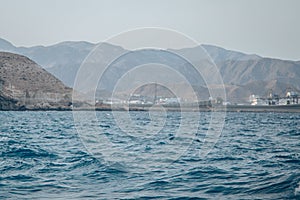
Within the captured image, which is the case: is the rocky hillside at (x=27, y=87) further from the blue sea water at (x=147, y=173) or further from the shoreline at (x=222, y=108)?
the blue sea water at (x=147, y=173)

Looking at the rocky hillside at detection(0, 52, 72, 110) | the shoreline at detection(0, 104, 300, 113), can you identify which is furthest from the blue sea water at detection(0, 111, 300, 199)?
the shoreline at detection(0, 104, 300, 113)

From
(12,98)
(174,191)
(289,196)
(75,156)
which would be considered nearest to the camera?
(289,196)

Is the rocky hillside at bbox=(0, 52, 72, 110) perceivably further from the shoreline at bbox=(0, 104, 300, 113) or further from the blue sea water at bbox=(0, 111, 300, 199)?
the blue sea water at bbox=(0, 111, 300, 199)

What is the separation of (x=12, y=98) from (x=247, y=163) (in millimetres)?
131736

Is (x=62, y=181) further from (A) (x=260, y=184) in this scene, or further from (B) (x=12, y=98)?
(B) (x=12, y=98)

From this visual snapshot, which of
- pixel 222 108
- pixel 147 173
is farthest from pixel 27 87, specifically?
pixel 147 173

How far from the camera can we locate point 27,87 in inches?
6304

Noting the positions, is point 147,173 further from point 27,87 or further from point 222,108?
point 222,108

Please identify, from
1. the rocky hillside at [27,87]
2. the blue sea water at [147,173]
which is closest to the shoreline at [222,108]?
the rocky hillside at [27,87]

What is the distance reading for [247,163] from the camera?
18.9 m

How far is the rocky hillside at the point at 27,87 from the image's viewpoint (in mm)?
142125

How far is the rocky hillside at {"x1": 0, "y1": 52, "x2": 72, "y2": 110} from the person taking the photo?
466 ft

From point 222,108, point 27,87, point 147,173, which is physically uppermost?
point 27,87

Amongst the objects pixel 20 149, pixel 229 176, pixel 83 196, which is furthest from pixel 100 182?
pixel 20 149
